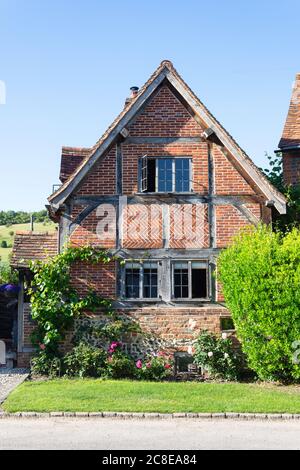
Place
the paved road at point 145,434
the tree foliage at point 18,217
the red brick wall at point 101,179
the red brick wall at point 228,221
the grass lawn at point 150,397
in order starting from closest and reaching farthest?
the paved road at point 145,434 < the grass lawn at point 150,397 < the red brick wall at point 228,221 < the red brick wall at point 101,179 < the tree foliage at point 18,217

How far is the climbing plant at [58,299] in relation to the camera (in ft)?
51.4

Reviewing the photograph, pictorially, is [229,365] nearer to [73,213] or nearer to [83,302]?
[83,302]

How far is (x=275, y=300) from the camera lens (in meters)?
13.3

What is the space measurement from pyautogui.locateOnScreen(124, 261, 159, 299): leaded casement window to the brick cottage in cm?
3

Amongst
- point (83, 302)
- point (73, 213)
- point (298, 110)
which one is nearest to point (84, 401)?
point (83, 302)

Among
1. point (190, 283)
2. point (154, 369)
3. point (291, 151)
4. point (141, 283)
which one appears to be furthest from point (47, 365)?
point (291, 151)

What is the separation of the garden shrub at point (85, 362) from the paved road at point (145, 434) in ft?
14.3

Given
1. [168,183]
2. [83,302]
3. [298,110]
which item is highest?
[298,110]

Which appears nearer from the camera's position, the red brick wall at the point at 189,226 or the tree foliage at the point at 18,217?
the red brick wall at the point at 189,226

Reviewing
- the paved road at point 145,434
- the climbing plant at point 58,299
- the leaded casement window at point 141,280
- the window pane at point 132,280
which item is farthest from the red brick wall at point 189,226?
the paved road at point 145,434

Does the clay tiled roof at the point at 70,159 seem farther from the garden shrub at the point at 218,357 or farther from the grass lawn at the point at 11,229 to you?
the grass lawn at the point at 11,229

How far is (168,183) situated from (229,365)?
567 centimetres

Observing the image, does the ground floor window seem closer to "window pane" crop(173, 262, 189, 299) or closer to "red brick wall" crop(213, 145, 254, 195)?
"window pane" crop(173, 262, 189, 299)

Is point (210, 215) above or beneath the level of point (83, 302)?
above
